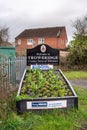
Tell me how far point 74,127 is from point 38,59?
217 inches

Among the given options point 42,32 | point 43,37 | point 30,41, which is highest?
point 42,32

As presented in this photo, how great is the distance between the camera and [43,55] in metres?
11.4

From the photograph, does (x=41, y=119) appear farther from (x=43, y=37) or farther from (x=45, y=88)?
(x=43, y=37)

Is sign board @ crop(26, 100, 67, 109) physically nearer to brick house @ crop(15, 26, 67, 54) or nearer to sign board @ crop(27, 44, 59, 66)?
sign board @ crop(27, 44, 59, 66)

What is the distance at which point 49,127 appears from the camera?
241 inches

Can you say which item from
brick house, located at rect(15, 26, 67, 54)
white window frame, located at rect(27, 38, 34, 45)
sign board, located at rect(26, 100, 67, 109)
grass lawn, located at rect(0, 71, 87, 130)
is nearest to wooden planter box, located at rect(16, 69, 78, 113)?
sign board, located at rect(26, 100, 67, 109)

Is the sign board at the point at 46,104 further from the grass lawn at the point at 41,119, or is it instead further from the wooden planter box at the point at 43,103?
the grass lawn at the point at 41,119

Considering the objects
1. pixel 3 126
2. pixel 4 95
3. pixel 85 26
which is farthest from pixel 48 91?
pixel 85 26

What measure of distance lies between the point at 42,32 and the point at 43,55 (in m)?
61.9

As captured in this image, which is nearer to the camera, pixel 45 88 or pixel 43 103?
pixel 43 103

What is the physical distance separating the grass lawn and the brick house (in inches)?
2467

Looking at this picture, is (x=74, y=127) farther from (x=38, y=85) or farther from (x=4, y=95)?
(x=38, y=85)

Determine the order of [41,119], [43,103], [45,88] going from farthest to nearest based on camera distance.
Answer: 1. [45,88]
2. [43,103]
3. [41,119]

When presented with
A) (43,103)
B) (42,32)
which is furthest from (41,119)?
(42,32)
